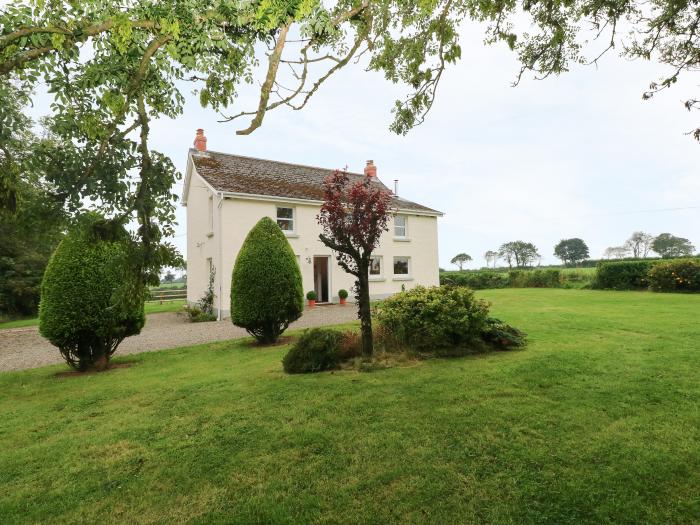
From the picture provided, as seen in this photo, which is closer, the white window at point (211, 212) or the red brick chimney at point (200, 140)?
the white window at point (211, 212)

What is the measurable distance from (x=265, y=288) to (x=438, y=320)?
4.69 m

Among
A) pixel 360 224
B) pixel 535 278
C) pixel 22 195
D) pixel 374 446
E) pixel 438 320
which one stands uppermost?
pixel 22 195

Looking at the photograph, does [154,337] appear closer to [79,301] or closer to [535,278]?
[79,301]

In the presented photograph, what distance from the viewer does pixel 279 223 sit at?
2064 centimetres

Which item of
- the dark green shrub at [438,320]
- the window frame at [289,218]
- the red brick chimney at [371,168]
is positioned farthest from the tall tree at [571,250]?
the dark green shrub at [438,320]

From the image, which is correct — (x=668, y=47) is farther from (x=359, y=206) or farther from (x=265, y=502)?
(x=265, y=502)

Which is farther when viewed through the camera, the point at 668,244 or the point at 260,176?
the point at 668,244

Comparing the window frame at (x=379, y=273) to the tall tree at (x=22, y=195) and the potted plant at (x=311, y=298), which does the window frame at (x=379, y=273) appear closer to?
the potted plant at (x=311, y=298)

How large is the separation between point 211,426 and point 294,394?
1.41m

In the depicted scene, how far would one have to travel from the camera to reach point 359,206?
8.09 m

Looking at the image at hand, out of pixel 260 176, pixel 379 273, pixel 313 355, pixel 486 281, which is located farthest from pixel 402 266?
pixel 313 355

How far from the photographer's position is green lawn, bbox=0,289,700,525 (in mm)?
3180

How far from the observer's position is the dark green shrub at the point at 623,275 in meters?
25.8

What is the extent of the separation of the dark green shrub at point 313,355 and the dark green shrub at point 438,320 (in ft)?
5.30
